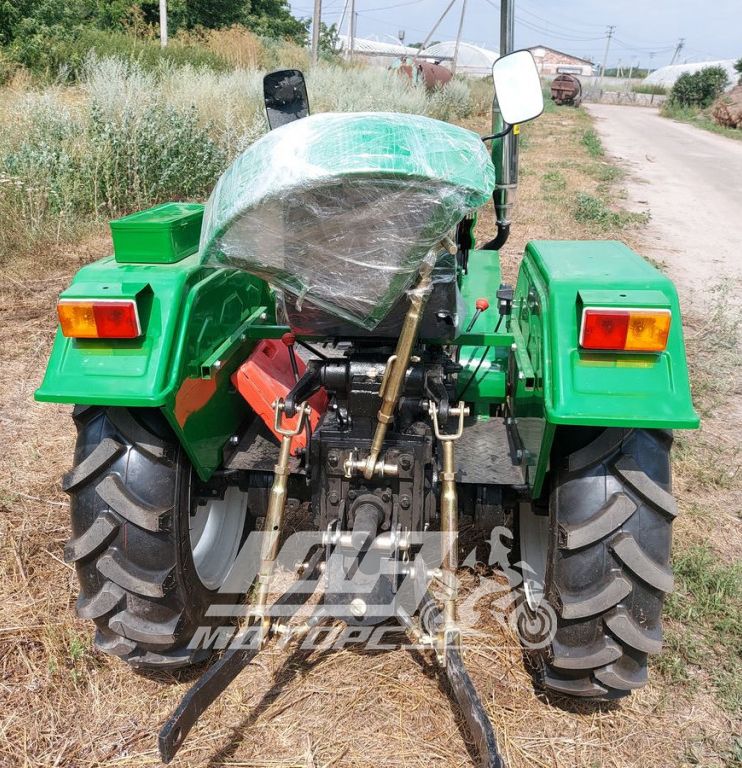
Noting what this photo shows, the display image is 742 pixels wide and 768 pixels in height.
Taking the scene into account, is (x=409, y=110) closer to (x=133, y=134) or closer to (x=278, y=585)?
(x=133, y=134)

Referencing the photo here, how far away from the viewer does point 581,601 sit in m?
1.94

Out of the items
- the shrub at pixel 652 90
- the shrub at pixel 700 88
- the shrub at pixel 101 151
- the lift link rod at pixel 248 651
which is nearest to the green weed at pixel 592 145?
the shrub at pixel 101 151

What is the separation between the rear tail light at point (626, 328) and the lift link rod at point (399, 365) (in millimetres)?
426

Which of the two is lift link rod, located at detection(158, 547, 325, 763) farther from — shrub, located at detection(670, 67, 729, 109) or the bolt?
shrub, located at detection(670, 67, 729, 109)

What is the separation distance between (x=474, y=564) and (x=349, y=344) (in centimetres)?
125

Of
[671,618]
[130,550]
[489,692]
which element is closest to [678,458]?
[671,618]

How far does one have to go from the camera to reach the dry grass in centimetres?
209

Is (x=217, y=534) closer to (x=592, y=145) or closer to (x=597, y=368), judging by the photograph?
(x=597, y=368)

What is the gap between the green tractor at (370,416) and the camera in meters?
1.57

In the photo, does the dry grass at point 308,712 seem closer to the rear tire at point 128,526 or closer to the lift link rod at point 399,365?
the rear tire at point 128,526

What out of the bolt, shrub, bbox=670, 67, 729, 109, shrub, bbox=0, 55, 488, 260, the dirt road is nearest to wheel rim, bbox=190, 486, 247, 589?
the bolt

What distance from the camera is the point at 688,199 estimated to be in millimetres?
11820

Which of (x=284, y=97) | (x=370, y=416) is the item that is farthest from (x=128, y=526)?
(x=284, y=97)

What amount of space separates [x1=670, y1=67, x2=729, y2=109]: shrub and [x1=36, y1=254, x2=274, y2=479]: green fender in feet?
133
